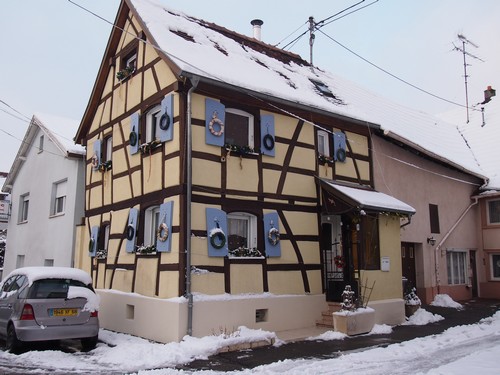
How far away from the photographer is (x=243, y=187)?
1177 cm

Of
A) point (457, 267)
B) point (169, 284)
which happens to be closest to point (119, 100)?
point (169, 284)

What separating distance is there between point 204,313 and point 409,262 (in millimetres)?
9409

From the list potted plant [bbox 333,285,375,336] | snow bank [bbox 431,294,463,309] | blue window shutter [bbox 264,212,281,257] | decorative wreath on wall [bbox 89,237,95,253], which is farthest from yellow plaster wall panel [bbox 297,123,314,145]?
snow bank [bbox 431,294,463,309]

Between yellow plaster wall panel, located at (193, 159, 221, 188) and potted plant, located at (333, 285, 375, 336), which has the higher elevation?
yellow plaster wall panel, located at (193, 159, 221, 188)

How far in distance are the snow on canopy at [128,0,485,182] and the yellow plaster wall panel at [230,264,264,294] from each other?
4117mm

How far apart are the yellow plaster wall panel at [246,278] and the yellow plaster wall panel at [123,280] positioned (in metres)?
2.71

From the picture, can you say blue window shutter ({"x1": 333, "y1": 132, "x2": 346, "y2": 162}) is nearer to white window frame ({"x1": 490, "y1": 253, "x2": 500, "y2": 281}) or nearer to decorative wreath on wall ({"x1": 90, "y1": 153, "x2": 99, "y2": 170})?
decorative wreath on wall ({"x1": 90, "y1": 153, "x2": 99, "y2": 170})

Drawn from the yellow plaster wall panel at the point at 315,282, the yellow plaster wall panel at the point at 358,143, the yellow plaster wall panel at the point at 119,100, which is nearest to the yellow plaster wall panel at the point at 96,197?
the yellow plaster wall panel at the point at 119,100

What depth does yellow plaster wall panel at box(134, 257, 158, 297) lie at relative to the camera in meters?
11.3

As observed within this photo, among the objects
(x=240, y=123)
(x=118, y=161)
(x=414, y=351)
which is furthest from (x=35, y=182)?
(x=414, y=351)

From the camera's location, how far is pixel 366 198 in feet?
41.9

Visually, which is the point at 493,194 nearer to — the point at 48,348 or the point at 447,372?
the point at 447,372

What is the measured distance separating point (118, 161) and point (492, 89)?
66.2 feet

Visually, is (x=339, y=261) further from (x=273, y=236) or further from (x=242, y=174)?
(x=242, y=174)
